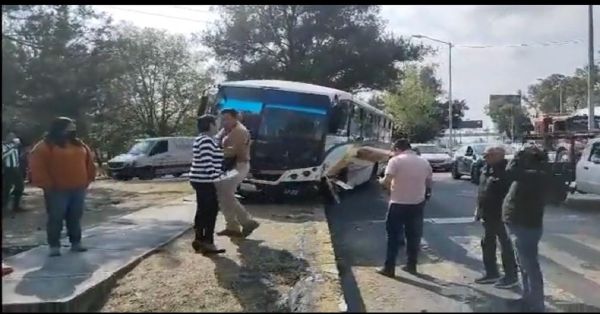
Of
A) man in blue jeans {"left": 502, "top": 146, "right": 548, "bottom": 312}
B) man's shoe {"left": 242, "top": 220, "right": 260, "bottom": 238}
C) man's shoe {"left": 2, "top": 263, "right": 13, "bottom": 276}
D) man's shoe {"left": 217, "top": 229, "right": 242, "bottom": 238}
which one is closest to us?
man's shoe {"left": 2, "top": 263, "right": 13, "bottom": 276}

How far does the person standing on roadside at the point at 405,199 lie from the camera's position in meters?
8.64

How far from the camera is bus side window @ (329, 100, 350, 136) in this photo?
51.2ft

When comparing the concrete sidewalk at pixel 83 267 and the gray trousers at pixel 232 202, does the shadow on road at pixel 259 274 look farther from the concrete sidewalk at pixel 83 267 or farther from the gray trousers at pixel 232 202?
the concrete sidewalk at pixel 83 267

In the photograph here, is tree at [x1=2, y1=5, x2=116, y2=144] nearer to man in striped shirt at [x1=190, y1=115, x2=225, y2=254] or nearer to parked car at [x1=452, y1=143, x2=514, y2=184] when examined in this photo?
man in striped shirt at [x1=190, y1=115, x2=225, y2=254]

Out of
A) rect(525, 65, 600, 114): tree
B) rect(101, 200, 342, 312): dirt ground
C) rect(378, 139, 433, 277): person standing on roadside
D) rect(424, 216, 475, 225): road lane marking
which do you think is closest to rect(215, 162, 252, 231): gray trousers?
rect(101, 200, 342, 312): dirt ground

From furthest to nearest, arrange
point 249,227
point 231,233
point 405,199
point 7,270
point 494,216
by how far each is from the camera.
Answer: point 231,233
point 249,227
point 405,199
point 494,216
point 7,270

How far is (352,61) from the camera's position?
30.2 meters

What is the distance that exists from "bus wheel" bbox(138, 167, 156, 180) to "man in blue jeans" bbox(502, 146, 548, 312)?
27586mm

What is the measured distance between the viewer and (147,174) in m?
33.8

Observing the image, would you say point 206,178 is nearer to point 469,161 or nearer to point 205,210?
point 205,210

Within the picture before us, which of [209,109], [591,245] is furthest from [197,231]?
[209,109]

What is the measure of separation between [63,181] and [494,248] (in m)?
4.84

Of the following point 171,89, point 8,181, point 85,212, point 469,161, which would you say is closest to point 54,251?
point 8,181

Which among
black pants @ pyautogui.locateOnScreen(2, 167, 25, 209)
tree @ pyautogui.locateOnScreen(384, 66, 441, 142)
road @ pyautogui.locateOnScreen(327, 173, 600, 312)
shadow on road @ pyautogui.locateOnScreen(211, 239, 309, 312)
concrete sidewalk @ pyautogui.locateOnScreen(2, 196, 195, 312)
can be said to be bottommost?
road @ pyautogui.locateOnScreen(327, 173, 600, 312)
